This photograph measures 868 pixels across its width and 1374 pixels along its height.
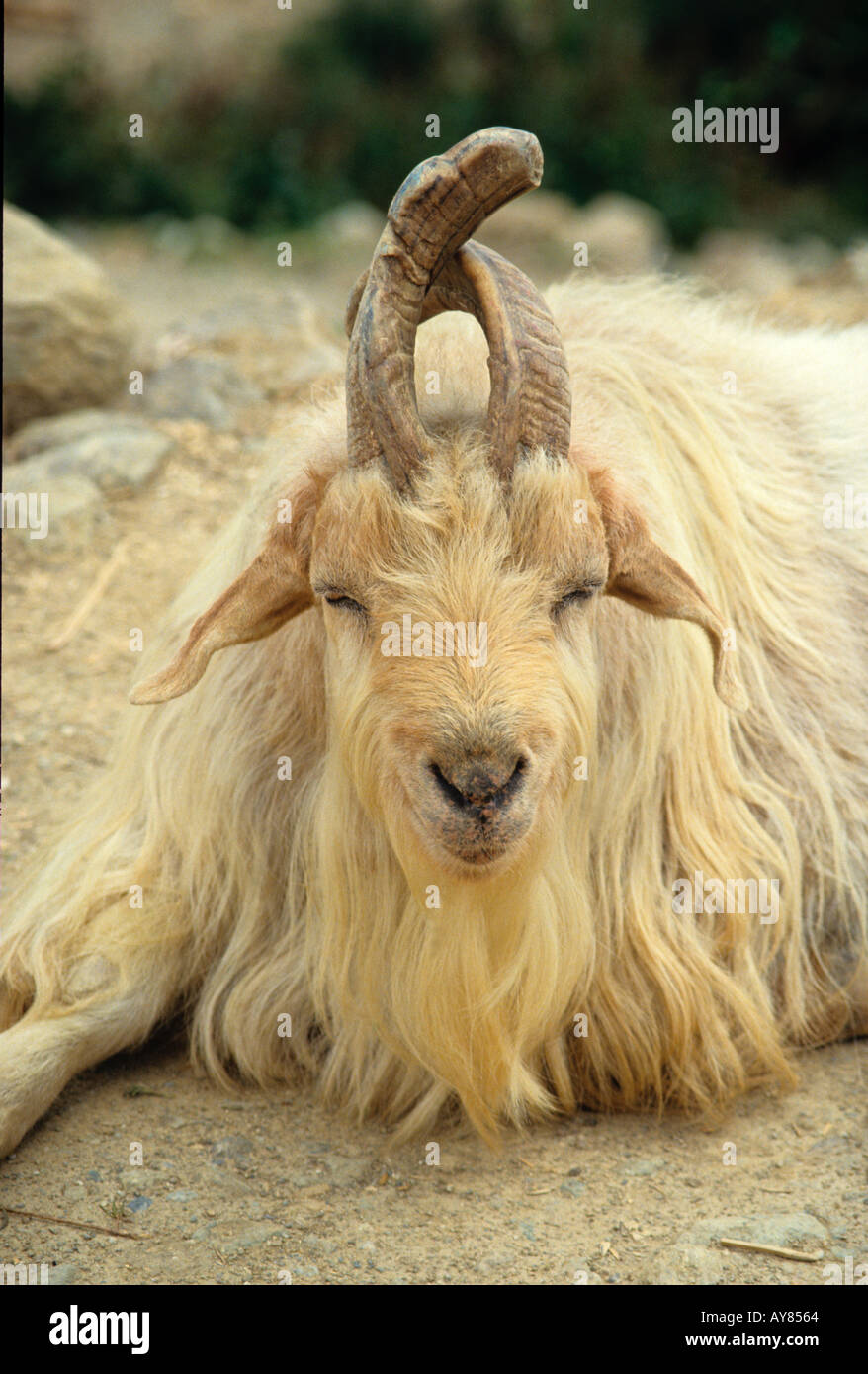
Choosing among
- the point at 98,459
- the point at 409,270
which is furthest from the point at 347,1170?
the point at 98,459

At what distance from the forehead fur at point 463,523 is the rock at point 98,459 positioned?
12.4 ft

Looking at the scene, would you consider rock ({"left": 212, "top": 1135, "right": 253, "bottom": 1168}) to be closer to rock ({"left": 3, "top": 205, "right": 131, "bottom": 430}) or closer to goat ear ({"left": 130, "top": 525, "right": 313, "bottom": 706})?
goat ear ({"left": 130, "top": 525, "right": 313, "bottom": 706})

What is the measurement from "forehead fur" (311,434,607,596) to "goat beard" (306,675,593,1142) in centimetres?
36

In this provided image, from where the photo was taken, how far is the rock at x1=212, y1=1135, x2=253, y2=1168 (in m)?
3.60

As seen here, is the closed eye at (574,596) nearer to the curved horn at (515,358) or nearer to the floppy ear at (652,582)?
the floppy ear at (652,582)

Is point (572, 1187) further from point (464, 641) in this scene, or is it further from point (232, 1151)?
Result: point (464, 641)

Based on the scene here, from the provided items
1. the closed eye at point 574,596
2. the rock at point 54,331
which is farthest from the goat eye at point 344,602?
the rock at point 54,331

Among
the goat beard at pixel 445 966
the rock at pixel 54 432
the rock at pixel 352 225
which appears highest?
the rock at pixel 352 225

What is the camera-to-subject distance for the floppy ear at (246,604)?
332cm

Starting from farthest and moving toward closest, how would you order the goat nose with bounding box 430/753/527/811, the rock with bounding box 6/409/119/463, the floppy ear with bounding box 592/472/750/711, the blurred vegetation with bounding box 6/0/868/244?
the blurred vegetation with bounding box 6/0/868/244 → the rock with bounding box 6/409/119/463 → the floppy ear with bounding box 592/472/750/711 → the goat nose with bounding box 430/753/527/811

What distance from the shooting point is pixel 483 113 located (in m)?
17.1

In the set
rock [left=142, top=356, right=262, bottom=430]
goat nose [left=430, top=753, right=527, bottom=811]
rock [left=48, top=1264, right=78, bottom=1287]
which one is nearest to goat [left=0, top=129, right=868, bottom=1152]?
goat nose [left=430, top=753, right=527, bottom=811]

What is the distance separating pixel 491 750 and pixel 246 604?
74 cm

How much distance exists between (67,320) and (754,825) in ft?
14.8
